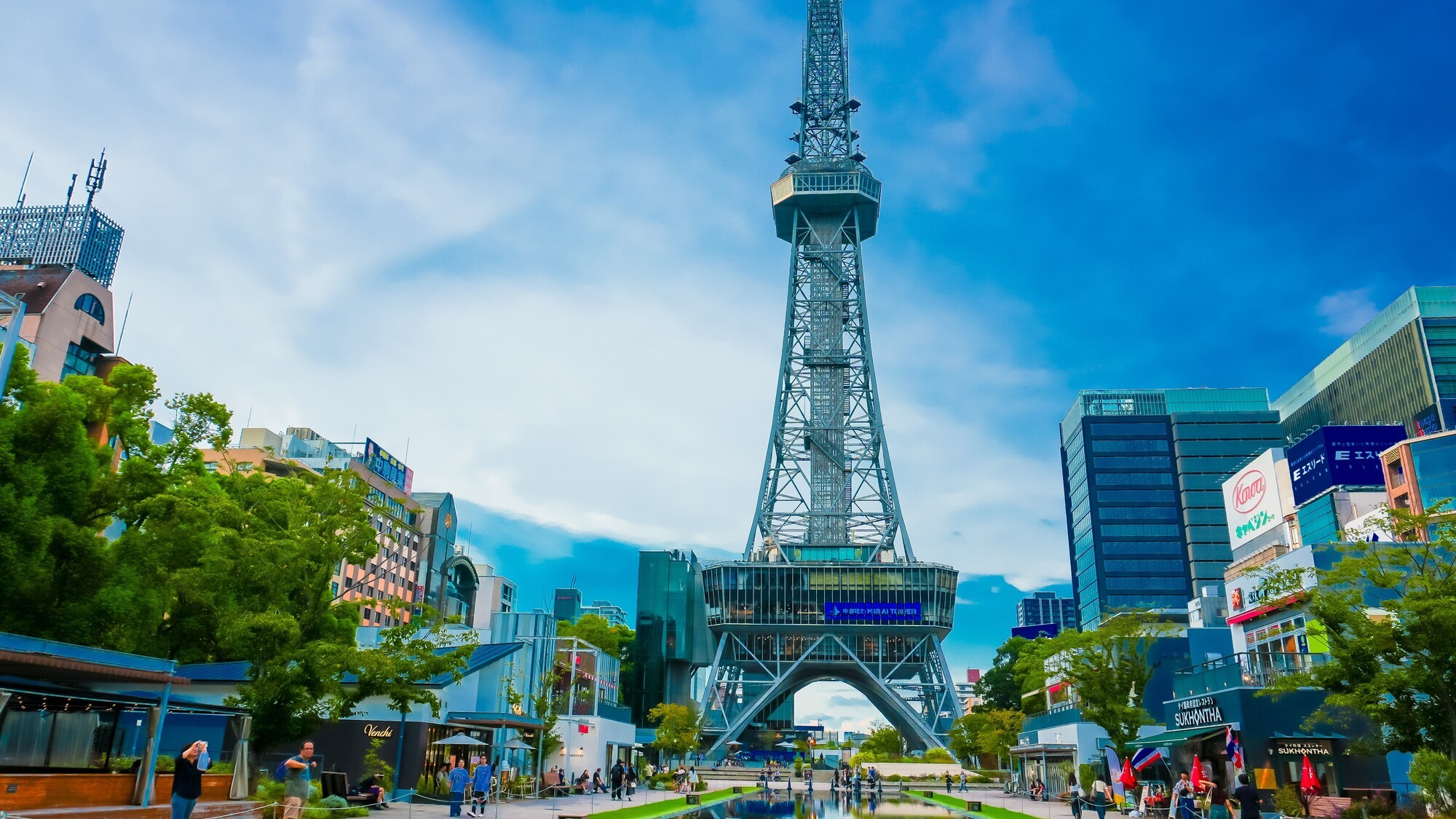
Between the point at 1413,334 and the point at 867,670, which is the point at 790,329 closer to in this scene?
the point at 867,670

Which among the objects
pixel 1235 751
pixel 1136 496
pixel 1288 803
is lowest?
pixel 1288 803

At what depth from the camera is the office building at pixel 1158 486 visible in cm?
17425

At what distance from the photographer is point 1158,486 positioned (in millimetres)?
181500

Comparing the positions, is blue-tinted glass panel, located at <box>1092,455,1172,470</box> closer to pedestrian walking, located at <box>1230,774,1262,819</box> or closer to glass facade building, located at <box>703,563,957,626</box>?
glass facade building, located at <box>703,563,957,626</box>

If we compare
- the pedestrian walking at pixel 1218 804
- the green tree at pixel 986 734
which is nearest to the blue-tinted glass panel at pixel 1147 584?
the green tree at pixel 986 734

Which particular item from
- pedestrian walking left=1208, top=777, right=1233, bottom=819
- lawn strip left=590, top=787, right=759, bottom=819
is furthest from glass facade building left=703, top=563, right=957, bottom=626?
pedestrian walking left=1208, top=777, right=1233, bottom=819

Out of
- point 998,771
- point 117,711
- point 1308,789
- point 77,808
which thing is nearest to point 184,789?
point 77,808

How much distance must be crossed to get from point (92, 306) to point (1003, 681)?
101m

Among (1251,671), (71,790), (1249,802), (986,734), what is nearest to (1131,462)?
(986,734)

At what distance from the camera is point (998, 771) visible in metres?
88.9

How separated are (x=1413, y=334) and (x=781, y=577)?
86.5 m

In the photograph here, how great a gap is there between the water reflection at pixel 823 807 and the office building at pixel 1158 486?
12139 centimetres

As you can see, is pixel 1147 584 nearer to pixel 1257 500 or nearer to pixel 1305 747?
pixel 1257 500

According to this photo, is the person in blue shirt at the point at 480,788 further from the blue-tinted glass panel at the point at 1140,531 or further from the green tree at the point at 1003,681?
the blue-tinted glass panel at the point at 1140,531
